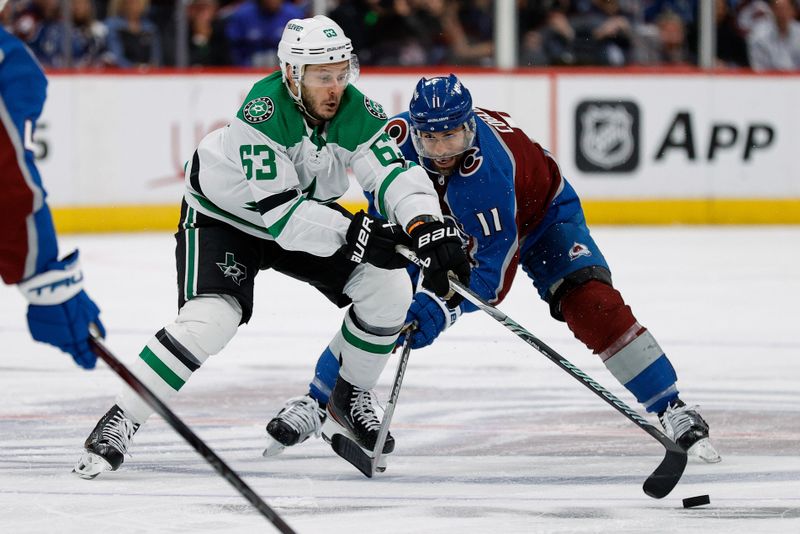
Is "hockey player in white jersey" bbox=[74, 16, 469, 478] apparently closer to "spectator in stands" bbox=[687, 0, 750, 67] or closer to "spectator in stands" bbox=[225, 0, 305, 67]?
"spectator in stands" bbox=[225, 0, 305, 67]

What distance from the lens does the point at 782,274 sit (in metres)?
6.89

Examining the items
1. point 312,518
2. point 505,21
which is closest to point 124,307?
point 312,518

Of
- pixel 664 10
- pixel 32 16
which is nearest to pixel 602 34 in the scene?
pixel 664 10

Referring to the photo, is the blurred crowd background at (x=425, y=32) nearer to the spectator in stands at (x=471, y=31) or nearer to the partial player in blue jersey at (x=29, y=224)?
the spectator in stands at (x=471, y=31)

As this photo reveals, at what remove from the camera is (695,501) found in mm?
3139

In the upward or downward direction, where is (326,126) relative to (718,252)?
upward

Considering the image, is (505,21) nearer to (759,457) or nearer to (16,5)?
(16,5)

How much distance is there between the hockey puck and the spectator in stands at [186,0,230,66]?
6113 millimetres

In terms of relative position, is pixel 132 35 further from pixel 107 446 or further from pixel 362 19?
pixel 107 446

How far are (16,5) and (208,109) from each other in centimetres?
121

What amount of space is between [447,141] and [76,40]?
214 inches

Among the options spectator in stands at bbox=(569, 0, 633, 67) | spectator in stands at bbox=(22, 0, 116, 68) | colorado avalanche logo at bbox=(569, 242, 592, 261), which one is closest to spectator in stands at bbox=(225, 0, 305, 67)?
spectator in stands at bbox=(22, 0, 116, 68)

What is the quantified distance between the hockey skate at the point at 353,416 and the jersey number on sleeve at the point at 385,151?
615mm

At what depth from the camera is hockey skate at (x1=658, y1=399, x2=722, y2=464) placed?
358cm
